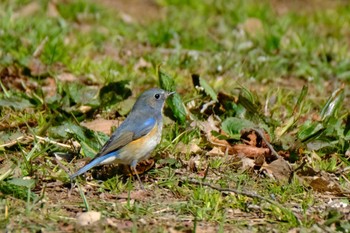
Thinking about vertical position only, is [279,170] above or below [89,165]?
below

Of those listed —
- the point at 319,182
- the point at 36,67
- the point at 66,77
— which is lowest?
the point at 319,182

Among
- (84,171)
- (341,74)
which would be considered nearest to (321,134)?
(84,171)

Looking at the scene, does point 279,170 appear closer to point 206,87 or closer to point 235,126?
point 235,126

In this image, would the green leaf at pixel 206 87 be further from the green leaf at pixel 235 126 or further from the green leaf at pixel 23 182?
the green leaf at pixel 23 182

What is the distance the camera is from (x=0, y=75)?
7555mm

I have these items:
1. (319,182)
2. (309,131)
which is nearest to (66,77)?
(309,131)

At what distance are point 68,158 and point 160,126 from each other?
724mm

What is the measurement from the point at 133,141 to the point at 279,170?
1072 mm

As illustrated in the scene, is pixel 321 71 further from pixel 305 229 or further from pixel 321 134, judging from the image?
pixel 305 229

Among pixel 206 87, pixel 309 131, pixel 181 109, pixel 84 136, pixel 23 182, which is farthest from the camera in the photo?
pixel 206 87

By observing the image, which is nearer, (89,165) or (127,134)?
(89,165)

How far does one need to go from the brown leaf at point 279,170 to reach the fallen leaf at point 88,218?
1.49 metres

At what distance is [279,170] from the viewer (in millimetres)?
6016

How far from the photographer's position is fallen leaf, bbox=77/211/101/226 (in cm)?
502
